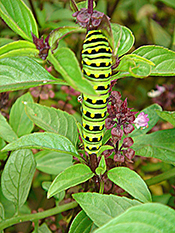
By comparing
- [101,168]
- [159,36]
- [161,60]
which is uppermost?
[161,60]

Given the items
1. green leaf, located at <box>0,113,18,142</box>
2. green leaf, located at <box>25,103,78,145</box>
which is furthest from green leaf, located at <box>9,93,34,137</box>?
green leaf, located at <box>25,103,78,145</box>

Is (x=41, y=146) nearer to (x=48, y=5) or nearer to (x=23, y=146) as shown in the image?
(x=23, y=146)

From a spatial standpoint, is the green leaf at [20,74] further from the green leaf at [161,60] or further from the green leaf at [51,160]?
the green leaf at [51,160]

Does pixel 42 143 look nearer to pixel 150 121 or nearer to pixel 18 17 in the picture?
pixel 18 17

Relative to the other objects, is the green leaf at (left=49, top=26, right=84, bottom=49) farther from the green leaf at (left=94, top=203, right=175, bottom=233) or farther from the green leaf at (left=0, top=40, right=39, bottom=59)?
the green leaf at (left=94, top=203, right=175, bottom=233)

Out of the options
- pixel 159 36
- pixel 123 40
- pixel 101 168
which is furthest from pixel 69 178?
pixel 159 36

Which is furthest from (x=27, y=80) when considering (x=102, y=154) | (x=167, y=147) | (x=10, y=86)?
(x=167, y=147)

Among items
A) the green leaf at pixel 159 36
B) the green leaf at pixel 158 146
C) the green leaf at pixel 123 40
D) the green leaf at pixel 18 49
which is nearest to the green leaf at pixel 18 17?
the green leaf at pixel 18 49
